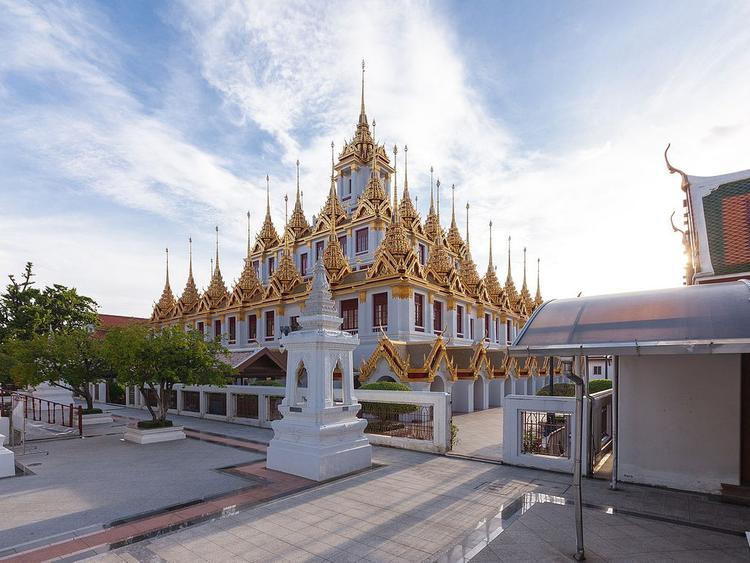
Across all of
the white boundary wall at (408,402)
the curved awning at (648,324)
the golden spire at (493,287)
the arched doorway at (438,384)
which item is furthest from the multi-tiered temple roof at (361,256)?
the curved awning at (648,324)

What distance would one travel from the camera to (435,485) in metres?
9.30

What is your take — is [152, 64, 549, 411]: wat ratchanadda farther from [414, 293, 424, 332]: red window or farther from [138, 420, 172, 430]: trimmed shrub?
[138, 420, 172, 430]: trimmed shrub

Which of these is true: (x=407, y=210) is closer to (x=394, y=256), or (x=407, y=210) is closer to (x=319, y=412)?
(x=394, y=256)

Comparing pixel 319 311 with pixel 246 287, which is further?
pixel 246 287

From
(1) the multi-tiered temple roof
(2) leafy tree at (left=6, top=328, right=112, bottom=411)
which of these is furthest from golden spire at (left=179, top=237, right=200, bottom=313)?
(2) leafy tree at (left=6, top=328, right=112, bottom=411)

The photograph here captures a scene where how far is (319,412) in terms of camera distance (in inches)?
397

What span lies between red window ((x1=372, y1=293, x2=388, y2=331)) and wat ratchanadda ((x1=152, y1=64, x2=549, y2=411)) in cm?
6

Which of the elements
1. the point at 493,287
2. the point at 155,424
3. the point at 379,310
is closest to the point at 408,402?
the point at 155,424

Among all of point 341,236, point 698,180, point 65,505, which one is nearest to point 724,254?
point 698,180

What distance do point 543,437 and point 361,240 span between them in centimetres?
2218

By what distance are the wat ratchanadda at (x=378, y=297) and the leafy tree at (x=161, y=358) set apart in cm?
341

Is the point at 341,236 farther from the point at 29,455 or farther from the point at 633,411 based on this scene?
the point at 633,411

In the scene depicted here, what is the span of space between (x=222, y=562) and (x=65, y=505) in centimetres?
424

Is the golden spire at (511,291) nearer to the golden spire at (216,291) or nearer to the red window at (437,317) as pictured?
the red window at (437,317)
